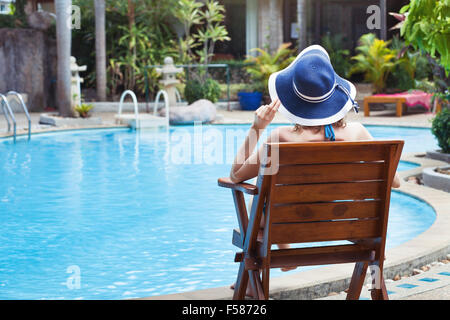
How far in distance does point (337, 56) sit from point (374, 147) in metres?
16.3

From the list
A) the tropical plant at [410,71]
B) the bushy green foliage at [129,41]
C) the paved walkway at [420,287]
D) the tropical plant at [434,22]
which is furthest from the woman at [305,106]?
the bushy green foliage at [129,41]

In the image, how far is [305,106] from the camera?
3012mm

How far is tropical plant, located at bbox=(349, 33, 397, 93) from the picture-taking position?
17.2 metres

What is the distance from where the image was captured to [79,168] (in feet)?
30.7

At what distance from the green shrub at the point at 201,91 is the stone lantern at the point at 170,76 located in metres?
0.54

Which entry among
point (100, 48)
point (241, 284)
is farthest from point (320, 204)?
point (100, 48)

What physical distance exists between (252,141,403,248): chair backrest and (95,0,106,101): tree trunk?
604 inches

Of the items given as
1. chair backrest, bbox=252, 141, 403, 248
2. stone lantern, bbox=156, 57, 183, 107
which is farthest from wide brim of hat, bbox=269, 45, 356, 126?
stone lantern, bbox=156, 57, 183, 107

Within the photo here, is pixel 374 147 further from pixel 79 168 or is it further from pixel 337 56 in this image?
pixel 337 56

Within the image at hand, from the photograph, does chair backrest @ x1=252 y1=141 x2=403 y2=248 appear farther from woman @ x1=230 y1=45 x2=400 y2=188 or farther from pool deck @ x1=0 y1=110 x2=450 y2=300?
pool deck @ x1=0 y1=110 x2=450 y2=300

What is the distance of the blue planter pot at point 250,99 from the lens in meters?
17.6

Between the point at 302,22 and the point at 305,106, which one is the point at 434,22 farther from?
the point at 302,22

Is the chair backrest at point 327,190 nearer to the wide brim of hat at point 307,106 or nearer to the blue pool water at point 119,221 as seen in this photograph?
the wide brim of hat at point 307,106
